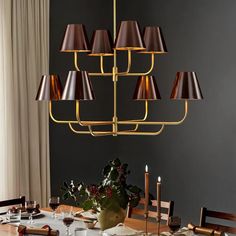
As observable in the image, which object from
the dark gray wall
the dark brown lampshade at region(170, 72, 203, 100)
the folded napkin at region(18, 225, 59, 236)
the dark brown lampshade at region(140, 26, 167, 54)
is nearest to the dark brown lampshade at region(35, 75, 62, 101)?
the dark brown lampshade at region(140, 26, 167, 54)

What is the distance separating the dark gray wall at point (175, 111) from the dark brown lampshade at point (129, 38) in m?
2.07

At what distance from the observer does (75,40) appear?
3135 mm

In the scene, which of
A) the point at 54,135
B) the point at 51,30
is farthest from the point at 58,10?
the point at 54,135

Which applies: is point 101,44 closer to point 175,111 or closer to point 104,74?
point 104,74

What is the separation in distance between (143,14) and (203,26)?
2.45 ft

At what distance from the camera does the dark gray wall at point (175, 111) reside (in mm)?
5023

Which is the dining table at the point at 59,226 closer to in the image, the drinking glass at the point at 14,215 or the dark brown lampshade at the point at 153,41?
the drinking glass at the point at 14,215

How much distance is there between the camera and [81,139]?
18.9 feet

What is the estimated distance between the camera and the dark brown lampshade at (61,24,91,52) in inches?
123

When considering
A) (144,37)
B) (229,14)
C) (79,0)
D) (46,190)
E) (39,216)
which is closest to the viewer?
(144,37)

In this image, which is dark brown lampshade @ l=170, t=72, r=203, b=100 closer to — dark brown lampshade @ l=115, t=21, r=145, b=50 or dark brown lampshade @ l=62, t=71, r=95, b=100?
dark brown lampshade @ l=115, t=21, r=145, b=50

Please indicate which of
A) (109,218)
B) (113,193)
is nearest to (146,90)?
(113,193)

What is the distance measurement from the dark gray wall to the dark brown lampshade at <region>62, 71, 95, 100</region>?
2.25 metres

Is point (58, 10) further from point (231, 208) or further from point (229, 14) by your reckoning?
point (231, 208)
